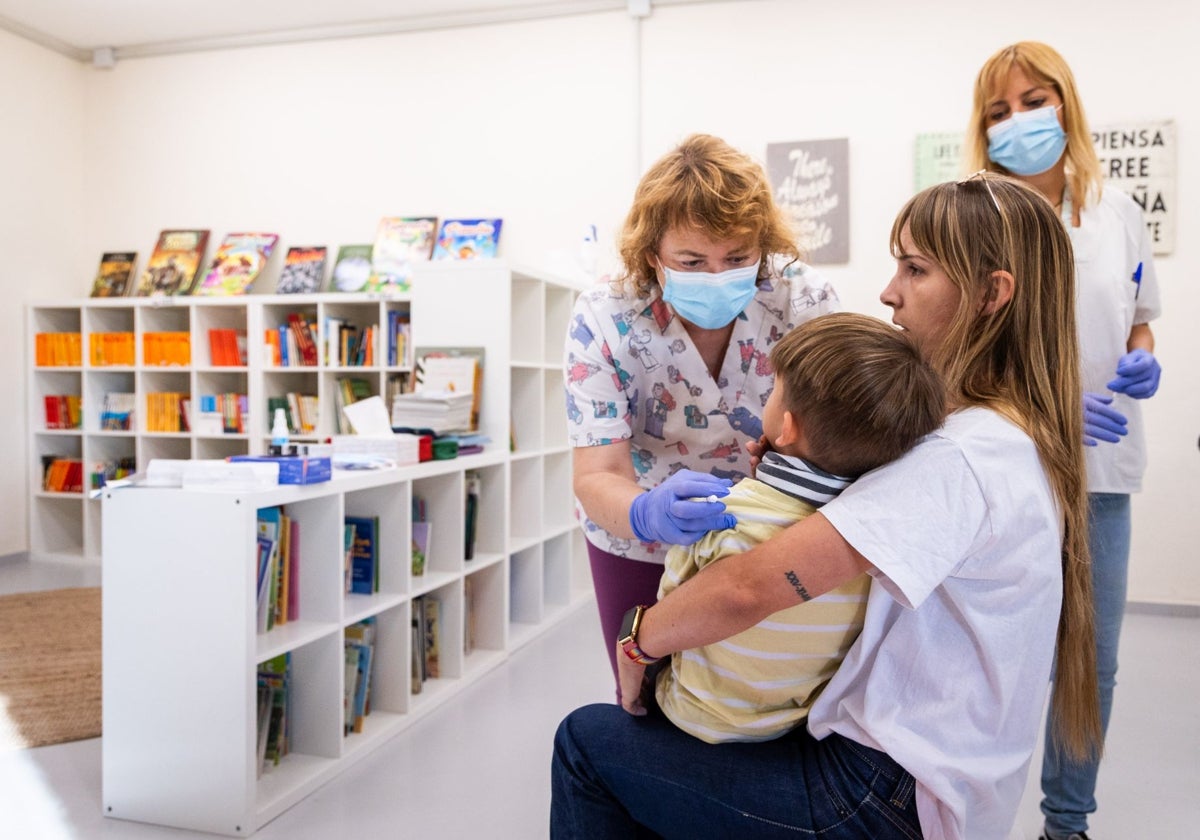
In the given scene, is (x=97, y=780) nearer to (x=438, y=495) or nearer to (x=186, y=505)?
(x=186, y=505)

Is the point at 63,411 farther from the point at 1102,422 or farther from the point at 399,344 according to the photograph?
the point at 1102,422

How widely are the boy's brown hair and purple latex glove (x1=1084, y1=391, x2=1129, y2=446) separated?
72cm

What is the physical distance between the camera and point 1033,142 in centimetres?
183

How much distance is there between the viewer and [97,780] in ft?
7.77

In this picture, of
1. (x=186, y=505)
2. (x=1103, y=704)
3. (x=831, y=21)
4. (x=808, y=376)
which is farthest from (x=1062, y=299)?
(x=831, y=21)

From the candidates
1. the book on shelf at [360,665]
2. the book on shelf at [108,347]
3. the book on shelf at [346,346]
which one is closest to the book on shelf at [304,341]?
the book on shelf at [346,346]

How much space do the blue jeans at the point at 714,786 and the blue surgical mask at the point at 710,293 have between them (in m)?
0.66

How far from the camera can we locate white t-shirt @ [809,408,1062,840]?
98cm

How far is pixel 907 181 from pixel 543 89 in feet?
6.46

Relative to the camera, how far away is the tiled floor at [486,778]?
2.11m

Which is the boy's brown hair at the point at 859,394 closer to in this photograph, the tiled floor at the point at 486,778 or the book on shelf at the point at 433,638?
the tiled floor at the point at 486,778

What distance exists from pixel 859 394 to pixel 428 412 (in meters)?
2.35

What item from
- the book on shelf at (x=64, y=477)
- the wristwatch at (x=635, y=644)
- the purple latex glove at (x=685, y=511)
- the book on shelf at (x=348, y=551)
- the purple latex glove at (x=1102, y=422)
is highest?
the purple latex glove at (x=1102, y=422)

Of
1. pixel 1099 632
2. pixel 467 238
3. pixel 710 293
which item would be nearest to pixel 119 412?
pixel 467 238
